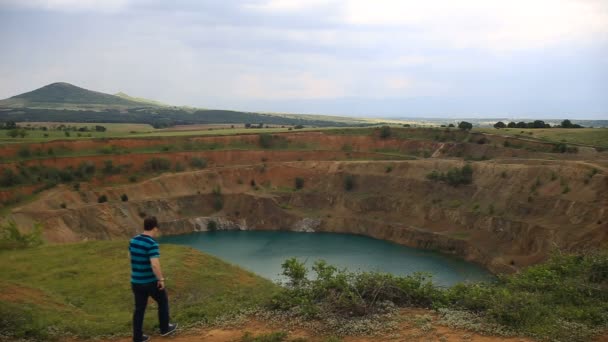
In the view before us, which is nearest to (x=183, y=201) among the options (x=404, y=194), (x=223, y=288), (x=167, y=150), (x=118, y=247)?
(x=167, y=150)

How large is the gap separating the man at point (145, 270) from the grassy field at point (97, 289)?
1.04m

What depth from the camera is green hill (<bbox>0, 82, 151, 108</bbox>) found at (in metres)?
165

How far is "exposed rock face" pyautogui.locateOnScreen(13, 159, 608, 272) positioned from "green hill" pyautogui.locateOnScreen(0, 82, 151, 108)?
400ft

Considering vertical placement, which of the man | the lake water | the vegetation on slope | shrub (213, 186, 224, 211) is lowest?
the lake water

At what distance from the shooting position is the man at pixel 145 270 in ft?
29.3

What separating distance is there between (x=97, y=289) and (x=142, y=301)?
9885 millimetres

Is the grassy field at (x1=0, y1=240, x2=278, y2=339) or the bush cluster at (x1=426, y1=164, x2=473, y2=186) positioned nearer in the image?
the grassy field at (x1=0, y1=240, x2=278, y2=339)

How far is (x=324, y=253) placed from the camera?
4466 centimetres

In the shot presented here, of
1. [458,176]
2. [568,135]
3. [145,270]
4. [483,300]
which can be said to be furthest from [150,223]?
[568,135]

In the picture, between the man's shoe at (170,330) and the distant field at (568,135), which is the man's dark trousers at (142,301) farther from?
the distant field at (568,135)

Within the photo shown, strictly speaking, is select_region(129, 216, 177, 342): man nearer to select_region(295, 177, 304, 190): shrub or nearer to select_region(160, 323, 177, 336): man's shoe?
select_region(160, 323, 177, 336): man's shoe

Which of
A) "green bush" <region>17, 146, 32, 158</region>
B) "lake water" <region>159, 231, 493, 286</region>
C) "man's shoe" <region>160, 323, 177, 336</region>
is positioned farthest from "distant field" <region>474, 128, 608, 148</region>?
"green bush" <region>17, 146, 32, 158</region>

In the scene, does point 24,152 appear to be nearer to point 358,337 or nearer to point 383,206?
point 383,206

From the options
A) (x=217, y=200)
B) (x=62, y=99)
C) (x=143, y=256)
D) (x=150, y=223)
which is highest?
(x=62, y=99)
